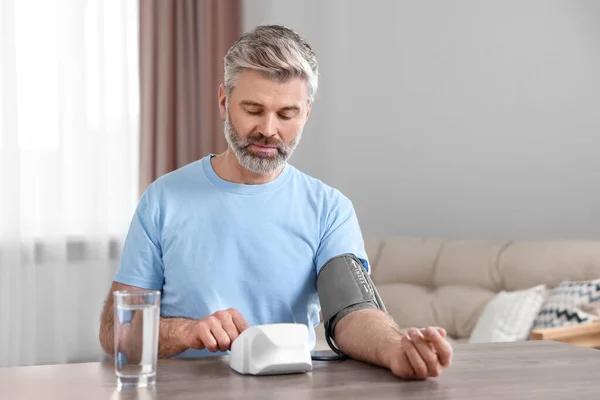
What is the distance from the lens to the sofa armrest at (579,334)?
8.96 feet

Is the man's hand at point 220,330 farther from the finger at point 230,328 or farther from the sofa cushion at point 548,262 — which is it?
the sofa cushion at point 548,262

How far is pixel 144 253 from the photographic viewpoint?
1682mm

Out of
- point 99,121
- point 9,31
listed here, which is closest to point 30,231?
point 99,121

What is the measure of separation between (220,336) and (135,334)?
238 mm

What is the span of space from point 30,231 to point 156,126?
31.9 inches

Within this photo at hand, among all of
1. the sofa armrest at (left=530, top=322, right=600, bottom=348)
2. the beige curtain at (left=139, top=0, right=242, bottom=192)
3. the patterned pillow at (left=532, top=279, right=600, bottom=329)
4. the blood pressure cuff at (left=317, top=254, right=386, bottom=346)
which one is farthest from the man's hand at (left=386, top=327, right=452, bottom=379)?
the beige curtain at (left=139, top=0, right=242, bottom=192)

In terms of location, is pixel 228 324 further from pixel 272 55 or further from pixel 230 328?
pixel 272 55

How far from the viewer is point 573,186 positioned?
3756 mm

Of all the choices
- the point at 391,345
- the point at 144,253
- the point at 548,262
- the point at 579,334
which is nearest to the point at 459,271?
the point at 548,262

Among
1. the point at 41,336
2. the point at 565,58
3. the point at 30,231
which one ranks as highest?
the point at 565,58

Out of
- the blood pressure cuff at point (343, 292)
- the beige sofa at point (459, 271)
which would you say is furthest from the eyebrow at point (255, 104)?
the beige sofa at point (459, 271)

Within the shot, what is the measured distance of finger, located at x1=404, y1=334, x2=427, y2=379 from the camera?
125cm

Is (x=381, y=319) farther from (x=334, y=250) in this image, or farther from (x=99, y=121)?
(x=99, y=121)

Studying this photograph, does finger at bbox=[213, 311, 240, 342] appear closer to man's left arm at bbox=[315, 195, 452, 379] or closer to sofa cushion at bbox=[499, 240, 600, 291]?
man's left arm at bbox=[315, 195, 452, 379]
